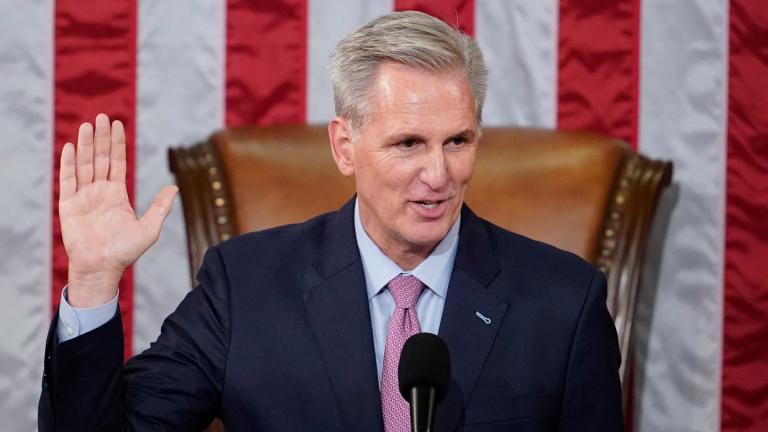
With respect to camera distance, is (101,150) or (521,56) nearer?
(101,150)

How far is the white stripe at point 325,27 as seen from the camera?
109 inches

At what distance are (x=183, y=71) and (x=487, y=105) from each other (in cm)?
70

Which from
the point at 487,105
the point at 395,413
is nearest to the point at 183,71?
the point at 487,105

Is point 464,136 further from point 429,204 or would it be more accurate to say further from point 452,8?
point 452,8

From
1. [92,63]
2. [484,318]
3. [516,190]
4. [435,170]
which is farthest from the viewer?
[92,63]

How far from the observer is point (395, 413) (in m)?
1.91

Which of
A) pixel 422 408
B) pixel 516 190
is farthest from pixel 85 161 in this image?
pixel 516 190

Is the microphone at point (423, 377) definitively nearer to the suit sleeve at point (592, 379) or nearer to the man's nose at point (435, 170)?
the man's nose at point (435, 170)

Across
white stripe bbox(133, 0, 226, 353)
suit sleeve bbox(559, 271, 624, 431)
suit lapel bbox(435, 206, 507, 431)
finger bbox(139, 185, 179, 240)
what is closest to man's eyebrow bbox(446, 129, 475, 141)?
suit lapel bbox(435, 206, 507, 431)

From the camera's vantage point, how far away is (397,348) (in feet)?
6.34

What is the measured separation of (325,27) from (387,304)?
962 millimetres

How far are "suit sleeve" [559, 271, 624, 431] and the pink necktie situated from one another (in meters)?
0.26

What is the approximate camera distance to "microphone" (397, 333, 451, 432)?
1380mm

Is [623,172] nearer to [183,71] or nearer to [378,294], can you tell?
[378,294]
